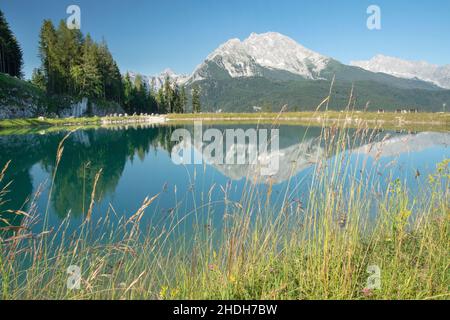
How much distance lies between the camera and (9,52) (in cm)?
5350

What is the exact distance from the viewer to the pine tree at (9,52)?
51.2m

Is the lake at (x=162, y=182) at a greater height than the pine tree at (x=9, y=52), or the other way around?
the pine tree at (x=9, y=52)

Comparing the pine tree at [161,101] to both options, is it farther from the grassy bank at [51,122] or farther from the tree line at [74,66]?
the grassy bank at [51,122]

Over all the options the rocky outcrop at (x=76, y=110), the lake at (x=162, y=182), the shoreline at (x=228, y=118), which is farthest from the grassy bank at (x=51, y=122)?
the lake at (x=162, y=182)

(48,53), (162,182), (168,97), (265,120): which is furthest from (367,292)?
(168,97)

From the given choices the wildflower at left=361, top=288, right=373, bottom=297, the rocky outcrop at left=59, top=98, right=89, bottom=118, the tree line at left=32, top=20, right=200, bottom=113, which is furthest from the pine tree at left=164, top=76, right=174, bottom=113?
the wildflower at left=361, top=288, right=373, bottom=297

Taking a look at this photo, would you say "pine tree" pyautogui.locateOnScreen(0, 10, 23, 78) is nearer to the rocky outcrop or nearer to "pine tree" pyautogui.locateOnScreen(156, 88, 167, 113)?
the rocky outcrop

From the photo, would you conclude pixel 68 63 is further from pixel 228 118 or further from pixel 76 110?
pixel 228 118

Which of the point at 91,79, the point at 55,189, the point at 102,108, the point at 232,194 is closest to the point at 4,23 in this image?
the point at 91,79

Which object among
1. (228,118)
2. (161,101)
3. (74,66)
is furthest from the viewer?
(161,101)

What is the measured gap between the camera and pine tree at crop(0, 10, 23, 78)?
2014 inches
